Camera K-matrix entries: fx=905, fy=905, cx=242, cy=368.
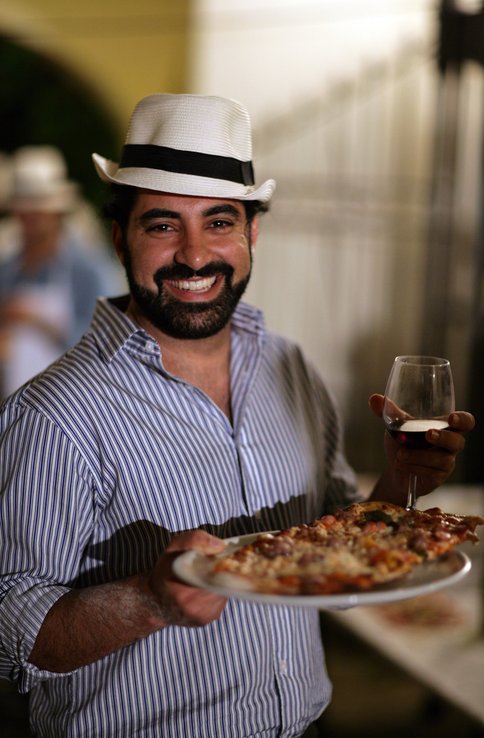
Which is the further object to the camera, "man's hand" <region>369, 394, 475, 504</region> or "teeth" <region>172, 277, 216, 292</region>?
"teeth" <region>172, 277, 216, 292</region>

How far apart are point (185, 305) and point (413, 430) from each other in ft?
1.87

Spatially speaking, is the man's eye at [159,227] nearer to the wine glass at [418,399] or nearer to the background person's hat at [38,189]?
the wine glass at [418,399]

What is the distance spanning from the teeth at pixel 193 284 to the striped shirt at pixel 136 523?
5.4 inches

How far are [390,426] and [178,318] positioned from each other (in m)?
0.53

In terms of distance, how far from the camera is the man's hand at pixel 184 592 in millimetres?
1505

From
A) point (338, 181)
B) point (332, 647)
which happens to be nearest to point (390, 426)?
point (332, 647)

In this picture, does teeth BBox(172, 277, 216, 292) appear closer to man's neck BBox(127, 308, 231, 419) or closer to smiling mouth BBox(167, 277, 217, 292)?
smiling mouth BBox(167, 277, 217, 292)

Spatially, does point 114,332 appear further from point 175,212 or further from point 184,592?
point 184,592

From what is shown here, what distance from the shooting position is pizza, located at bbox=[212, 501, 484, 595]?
1450mm

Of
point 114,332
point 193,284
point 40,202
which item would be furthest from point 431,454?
point 40,202

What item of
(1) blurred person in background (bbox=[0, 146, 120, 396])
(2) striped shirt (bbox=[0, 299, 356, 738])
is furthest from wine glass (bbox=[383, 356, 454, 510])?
(1) blurred person in background (bbox=[0, 146, 120, 396])

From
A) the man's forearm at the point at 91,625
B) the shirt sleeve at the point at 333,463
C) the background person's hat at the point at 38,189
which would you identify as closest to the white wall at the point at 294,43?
the background person's hat at the point at 38,189

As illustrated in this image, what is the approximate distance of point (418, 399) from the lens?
1773mm

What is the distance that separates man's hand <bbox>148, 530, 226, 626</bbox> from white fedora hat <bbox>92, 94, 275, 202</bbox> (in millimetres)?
770
